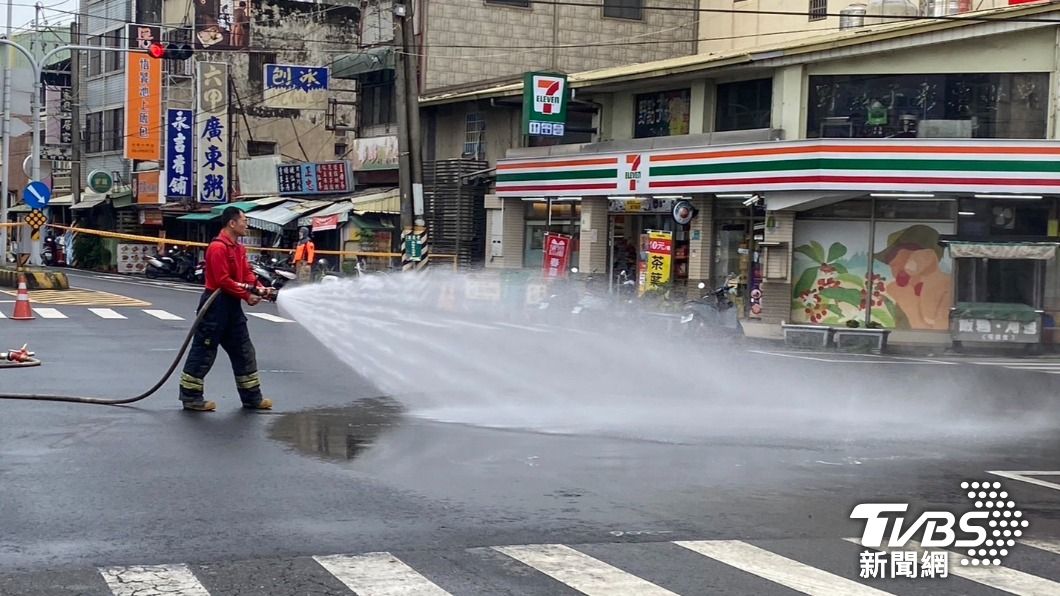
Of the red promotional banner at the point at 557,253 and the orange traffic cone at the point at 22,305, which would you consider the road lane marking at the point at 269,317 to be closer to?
the orange traffic cone at the point at 22,305

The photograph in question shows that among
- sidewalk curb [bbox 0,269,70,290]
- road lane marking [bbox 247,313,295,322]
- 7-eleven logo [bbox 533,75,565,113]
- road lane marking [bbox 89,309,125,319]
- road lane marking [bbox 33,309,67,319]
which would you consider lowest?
road lane marking [bbox 247,313,295,322]

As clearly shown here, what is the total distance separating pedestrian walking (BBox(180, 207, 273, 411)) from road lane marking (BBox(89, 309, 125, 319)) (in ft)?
43.1

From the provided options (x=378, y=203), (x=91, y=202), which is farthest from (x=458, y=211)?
(x=91, y=202)

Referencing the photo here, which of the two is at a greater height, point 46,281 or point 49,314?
point 46,281

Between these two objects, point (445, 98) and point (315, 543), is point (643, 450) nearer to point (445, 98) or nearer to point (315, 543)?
point (315, 543)

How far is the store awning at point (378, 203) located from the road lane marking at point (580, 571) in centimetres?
3150

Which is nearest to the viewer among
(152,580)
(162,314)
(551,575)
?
(152,580)

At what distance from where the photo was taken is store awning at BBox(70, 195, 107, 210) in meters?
55.6

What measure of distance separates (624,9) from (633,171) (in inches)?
457

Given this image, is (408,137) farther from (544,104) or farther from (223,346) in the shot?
(223,346)

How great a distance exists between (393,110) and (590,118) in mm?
8683

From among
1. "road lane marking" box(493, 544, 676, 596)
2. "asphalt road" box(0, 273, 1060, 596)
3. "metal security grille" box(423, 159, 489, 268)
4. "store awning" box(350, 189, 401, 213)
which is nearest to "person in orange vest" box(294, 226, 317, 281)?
"store awning" box(350, 189, 401, 213)

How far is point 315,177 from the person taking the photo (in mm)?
42000

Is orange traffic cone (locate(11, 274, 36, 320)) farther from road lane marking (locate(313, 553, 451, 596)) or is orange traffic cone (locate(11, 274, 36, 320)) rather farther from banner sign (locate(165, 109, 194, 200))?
banner sign (locate(165, 109, 194, 200))
